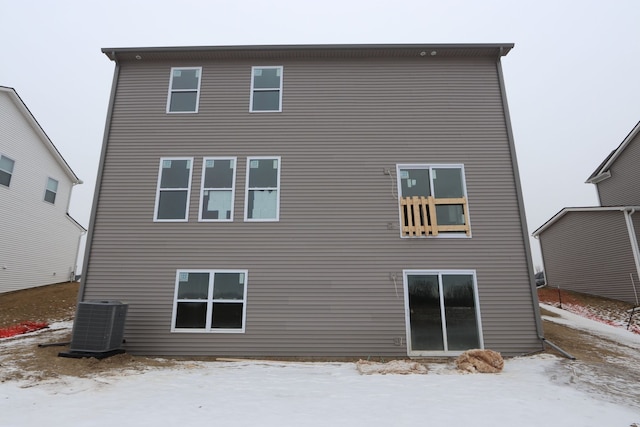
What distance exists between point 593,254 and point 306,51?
54.4 feet

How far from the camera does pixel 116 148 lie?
9359 millimetres

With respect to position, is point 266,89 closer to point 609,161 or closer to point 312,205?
point 312,205

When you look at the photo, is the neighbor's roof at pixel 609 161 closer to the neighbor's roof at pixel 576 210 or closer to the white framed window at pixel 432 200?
A: the neighbor's roof at pixel 576 210

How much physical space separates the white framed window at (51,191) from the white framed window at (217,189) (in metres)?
12.9

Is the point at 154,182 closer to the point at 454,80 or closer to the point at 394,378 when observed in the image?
the point at 394,378

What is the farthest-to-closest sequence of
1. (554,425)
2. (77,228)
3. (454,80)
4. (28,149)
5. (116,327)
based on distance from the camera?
(77,228), (28,149), (454,80), (116,327), (554,425)

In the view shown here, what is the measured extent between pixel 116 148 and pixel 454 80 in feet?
31.9

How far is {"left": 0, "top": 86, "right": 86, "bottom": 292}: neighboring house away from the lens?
14477mm

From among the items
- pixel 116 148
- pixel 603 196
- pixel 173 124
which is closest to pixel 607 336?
pixel 603 196

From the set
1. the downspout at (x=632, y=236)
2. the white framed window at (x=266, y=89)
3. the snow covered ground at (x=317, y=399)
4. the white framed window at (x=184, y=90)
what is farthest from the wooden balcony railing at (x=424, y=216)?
the downspout at (x=632, y=236)

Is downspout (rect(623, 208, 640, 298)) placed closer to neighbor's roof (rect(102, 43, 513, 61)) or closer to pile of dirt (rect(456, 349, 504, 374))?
neighbor's roof (rect(102, 43, 513, 61))

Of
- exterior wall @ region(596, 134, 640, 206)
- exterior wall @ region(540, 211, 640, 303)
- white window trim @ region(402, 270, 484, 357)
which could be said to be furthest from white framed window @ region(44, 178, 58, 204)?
exterior wall @ region(596, 134, 640, 206)

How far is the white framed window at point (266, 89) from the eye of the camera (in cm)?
966

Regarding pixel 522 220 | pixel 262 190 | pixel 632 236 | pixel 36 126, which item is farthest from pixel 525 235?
pixel 36 126
